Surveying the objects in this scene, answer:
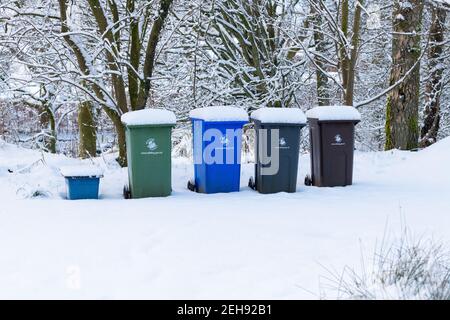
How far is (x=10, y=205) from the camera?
17.6 feet

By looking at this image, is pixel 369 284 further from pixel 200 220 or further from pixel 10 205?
pixel 10 205

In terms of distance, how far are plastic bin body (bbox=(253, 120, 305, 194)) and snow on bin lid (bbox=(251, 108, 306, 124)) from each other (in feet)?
0.17

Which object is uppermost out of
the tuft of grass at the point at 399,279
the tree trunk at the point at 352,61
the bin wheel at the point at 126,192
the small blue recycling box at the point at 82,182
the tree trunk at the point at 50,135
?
the tree trunk at the point at 352,61

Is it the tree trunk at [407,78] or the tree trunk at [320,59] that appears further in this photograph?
the tree trunk at [320,59]

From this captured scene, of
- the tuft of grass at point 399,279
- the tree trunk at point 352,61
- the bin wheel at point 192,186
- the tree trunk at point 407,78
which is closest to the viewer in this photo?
the tuft of grass at point 399,279

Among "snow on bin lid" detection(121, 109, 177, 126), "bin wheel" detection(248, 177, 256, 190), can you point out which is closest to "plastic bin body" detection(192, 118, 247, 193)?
"bin wheel" detection(248, 177, 256, 190)

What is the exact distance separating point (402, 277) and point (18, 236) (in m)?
3.13

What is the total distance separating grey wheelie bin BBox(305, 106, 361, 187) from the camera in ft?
21.3

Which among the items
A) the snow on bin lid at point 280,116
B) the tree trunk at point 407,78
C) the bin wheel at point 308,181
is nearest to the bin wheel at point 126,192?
the snow on bin lid at point 280,116

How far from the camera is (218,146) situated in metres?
6.02

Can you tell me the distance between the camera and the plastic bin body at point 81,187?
5766mm

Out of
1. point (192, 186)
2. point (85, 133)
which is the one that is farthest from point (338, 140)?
point (85, 133)

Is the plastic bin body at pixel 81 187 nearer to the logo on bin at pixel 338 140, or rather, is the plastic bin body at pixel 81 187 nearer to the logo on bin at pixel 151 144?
the logo on bin at pixel 151 144

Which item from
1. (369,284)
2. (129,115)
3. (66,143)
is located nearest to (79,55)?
(129,115)
